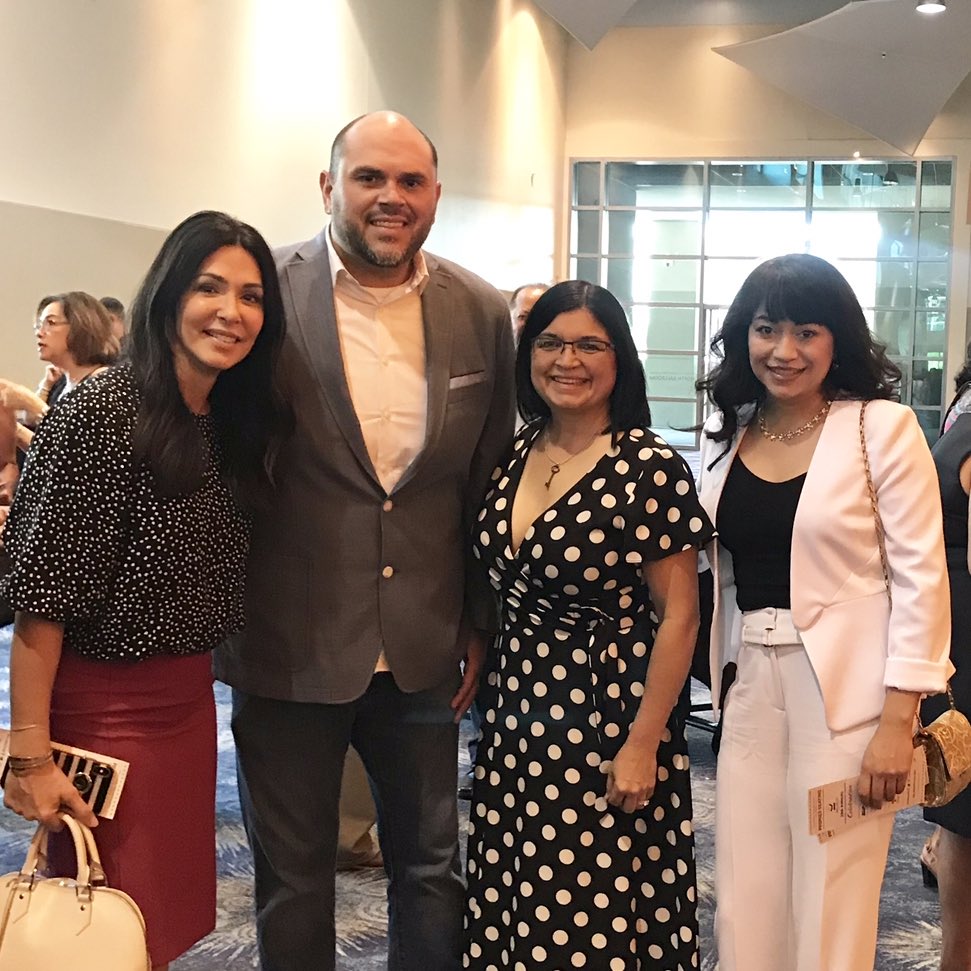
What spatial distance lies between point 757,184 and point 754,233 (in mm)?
622

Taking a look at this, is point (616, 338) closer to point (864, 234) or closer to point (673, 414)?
point (673, 414)

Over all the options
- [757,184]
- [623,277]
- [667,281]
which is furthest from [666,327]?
[757,184]

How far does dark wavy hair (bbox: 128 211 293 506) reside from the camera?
1.83 meters

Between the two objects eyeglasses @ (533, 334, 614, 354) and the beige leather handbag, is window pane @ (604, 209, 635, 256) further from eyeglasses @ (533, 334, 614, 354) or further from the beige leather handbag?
the beige leather handbag

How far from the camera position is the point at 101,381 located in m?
1.85

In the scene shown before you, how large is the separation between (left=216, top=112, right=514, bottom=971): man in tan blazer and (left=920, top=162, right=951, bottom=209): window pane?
13825mm

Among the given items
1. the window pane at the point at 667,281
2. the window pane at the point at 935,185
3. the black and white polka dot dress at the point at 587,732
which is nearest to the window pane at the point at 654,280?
the window pane at the point at 667,281

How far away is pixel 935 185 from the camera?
14609 millimetres

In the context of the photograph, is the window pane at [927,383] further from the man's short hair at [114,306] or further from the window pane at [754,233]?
the man's short hair at [114,306]

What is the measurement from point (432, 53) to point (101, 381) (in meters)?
8.36

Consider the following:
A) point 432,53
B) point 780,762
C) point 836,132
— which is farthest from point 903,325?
point 780,762

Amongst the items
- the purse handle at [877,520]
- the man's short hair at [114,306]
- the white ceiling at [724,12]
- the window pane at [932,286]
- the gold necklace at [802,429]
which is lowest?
the purse handle at [877,520]

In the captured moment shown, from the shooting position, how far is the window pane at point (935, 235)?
47.8 feet

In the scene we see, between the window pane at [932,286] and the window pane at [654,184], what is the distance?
296 centimetres
